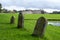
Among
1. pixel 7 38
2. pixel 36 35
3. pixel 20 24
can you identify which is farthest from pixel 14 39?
pixel 20 24

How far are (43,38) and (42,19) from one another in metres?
1.56

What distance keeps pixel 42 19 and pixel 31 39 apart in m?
2.06

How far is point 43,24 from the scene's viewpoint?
642 inches

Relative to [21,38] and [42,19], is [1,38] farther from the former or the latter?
[42,19]

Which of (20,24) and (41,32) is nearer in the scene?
(41,32)

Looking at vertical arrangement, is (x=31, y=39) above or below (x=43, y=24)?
below

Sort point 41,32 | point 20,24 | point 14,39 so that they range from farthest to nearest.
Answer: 1. point 20,24
2. point 41,32
3. point 14,39

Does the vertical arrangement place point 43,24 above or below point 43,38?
above

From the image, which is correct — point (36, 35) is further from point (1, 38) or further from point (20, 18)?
point (20, 18)

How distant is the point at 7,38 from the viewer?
15633 millimetres

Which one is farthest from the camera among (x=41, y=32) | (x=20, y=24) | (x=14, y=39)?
(x=20, y=24)

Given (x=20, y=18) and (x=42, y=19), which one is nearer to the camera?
(x=42, y=19)

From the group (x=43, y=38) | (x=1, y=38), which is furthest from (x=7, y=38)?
(x=43, y=38)

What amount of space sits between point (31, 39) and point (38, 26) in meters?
1.50
